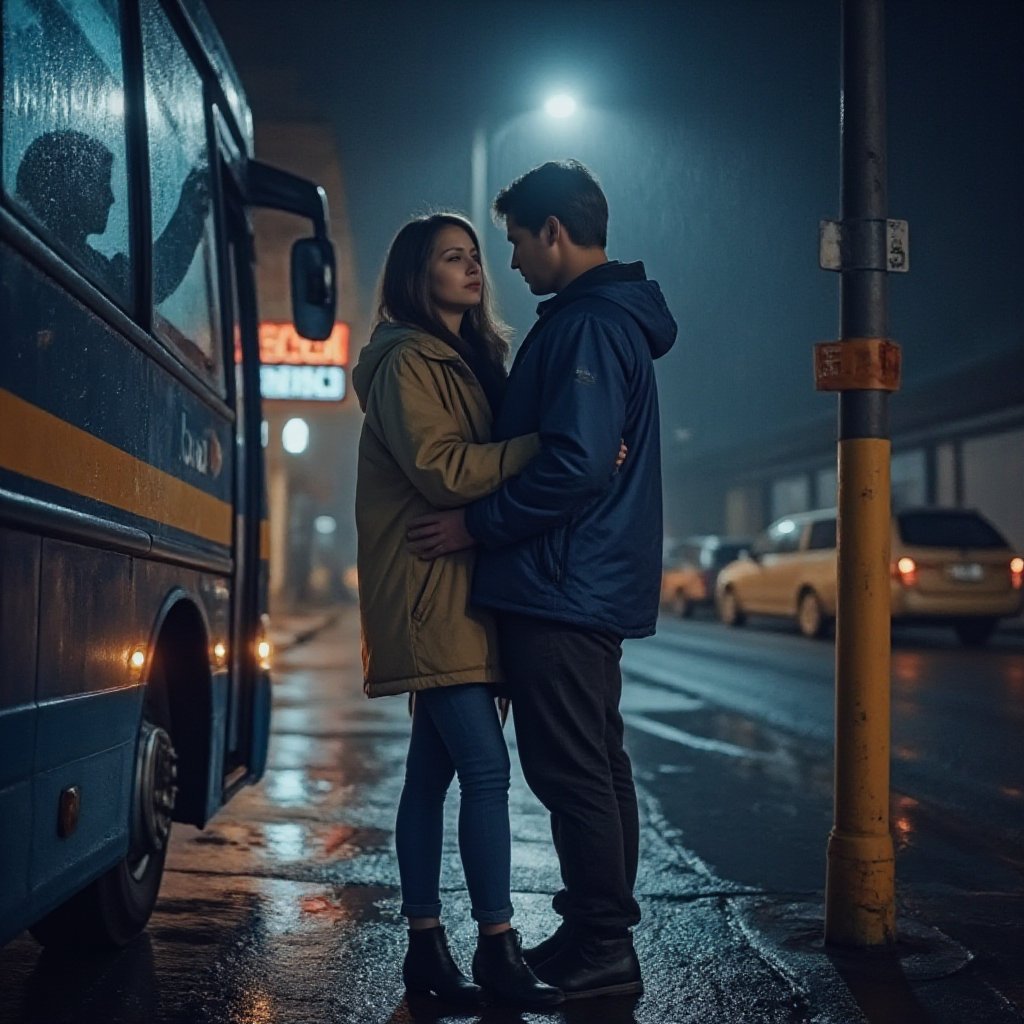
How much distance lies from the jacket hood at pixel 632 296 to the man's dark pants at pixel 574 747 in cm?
76

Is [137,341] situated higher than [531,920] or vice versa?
[137,341]

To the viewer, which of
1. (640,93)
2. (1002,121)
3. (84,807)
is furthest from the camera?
(1002,121)

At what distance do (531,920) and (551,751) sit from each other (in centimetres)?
101

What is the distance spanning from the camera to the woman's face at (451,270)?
3.47 meters

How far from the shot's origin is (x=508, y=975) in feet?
10.5

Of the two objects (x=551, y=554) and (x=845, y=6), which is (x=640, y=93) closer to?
(x=845, y=6)

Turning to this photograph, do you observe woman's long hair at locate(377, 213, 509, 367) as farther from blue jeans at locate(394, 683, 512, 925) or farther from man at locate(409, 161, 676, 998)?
blue jeans at locate(394, 683, 512, 925)

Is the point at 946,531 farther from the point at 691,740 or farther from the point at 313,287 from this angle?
the point at 313,287

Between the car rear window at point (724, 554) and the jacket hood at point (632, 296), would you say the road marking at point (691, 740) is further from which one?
the car rear window at point (724, 554)

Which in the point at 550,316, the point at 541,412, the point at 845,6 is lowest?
the point at 541,412

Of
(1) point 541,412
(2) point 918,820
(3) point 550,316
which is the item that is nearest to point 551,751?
(1) point 541,412

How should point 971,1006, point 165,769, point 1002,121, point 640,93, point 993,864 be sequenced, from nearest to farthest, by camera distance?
1. point 971,1006
2. point 165,769
3. point 993,864
4. point 640,93
5. point 1002,121

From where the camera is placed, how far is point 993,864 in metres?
5.01

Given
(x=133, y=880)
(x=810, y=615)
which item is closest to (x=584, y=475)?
(x=133, y=880)
